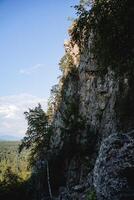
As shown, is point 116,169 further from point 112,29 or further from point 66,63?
point 66,63

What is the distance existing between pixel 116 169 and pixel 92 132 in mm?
30376

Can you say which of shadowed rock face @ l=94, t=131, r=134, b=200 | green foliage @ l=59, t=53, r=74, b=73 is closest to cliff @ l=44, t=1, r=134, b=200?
shadowed rock face @ l=94, t=131, r=134, b=200

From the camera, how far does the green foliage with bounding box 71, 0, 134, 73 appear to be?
57.8ft

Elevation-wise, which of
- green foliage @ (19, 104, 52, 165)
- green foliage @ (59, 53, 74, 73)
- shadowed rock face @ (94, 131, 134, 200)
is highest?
green foliage @ (59, 53, 74, 73)

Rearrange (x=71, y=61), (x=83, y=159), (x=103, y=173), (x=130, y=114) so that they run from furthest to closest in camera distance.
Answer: (x=71, y=61) < (x=83, y=159) < (x=130, y=114) < (x=103, y=173)

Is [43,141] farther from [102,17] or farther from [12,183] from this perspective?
[102,17]

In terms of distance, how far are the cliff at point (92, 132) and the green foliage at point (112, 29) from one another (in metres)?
0.17

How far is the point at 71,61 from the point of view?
58094 mm

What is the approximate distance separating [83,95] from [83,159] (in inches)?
427

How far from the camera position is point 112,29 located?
1803 cm

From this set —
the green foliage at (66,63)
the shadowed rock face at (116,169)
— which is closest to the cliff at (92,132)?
the shadowed rock face at (116,169)

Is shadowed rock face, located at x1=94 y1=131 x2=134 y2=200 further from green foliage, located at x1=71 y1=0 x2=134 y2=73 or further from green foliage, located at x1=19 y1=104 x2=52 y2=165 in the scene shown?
green foliage, located at x1=19 y1=104 x2=52 y2=165

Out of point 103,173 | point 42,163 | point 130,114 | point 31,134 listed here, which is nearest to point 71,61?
point 31,134

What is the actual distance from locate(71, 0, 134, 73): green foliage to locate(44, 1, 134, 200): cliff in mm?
167
